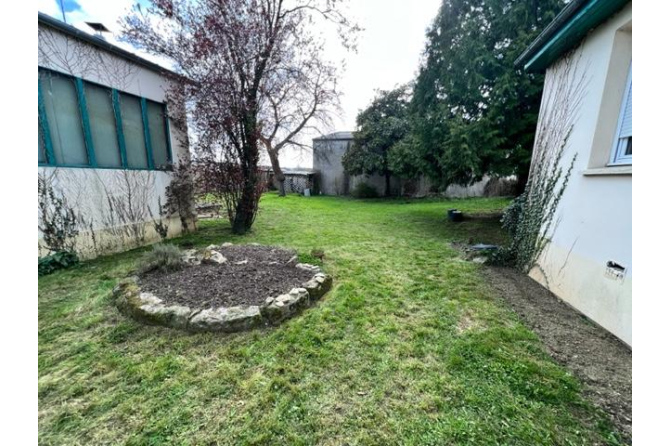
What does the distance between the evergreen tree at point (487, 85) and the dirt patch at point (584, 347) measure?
383 centimetres

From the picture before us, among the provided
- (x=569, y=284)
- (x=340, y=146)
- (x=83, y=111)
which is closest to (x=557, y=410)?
(x=569, y=284)

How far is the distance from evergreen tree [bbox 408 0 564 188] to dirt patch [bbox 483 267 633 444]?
383 cm

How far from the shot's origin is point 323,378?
196cm

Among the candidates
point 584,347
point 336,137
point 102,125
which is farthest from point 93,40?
point 336,137

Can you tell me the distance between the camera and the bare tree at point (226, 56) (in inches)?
201

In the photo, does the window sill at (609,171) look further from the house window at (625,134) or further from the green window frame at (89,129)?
the green window frame at (89,129)

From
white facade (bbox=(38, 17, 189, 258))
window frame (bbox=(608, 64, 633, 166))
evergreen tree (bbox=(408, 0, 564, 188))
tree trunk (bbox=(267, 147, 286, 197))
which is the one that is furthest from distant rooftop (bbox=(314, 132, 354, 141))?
window frame (bbox=(608, 64, 633, 166))

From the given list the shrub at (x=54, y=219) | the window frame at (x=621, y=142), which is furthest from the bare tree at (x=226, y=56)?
the window frame at (x=621, y=142)

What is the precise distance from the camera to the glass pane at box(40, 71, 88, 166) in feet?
13.0

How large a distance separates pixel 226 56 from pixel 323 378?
6.08m
